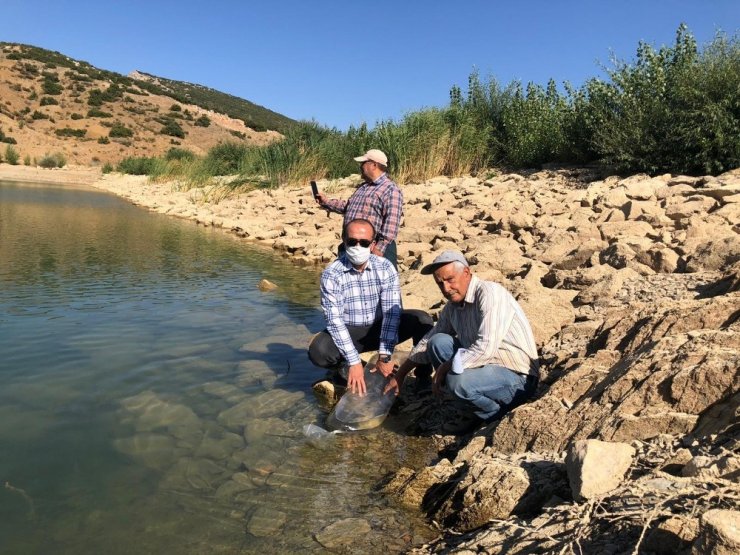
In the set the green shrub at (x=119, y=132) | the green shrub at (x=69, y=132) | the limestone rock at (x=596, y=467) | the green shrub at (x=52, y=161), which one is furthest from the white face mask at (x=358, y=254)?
the green shrub at (x=119, y=132)

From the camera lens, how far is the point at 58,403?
399 centimetres

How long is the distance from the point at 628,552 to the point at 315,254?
28.6ft

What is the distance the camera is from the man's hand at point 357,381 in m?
3.97

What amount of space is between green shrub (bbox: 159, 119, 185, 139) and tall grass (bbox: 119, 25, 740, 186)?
3102 centimetres

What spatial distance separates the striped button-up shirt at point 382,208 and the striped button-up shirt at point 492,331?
1.81 m

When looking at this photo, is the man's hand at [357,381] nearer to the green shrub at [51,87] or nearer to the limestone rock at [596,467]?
the limestone rock at [596,467]

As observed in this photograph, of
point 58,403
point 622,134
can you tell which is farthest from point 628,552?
point 622,134

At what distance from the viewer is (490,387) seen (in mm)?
Answer: 3461

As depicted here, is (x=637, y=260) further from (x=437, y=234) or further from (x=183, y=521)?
(x=183, y=521)

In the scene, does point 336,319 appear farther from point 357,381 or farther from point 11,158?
point 11,158

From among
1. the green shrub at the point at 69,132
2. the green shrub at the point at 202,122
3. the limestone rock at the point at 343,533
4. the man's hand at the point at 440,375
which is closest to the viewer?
the limestone rock at the point at 343,533

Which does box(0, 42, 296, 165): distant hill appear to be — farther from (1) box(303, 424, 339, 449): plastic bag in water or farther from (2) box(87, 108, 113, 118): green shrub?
(1) box(303, 424, 339, 449): plastic bag in water

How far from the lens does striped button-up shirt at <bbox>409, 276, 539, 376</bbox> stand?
3398 mm

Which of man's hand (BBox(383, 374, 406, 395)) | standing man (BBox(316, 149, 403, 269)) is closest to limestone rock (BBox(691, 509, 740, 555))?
man's hand (BBox(383, 374, 406, 395))
